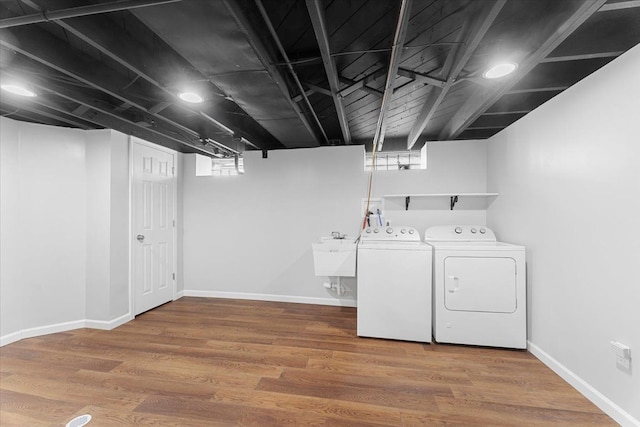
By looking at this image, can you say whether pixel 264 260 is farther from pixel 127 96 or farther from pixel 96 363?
pixel 127 96

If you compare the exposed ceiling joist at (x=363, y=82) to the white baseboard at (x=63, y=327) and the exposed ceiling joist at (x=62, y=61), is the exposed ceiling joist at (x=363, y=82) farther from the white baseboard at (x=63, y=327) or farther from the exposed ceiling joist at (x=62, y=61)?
the white baseboard at (x=63, y=327)

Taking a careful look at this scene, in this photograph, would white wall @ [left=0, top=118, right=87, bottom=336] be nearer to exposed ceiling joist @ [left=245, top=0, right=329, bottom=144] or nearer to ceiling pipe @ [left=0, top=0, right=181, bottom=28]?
ceiling pipe @ [left=0, top=0, right=181, bottom=28]

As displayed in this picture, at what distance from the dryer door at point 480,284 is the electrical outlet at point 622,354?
2.63 ft

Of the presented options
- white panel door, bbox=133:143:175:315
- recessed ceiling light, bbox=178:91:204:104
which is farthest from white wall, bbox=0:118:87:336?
recessed ceiling light, bbox=178:91:204:104

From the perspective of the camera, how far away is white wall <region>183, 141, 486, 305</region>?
10.8ft

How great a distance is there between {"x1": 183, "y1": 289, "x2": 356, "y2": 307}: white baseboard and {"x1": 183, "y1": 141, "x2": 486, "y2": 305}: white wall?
0.01 metres

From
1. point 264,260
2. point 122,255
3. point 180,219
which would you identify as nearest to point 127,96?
point 122,255

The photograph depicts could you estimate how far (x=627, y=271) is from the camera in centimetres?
147

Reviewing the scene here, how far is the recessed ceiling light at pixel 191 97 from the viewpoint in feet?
6.83

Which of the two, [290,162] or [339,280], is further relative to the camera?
[290,162]

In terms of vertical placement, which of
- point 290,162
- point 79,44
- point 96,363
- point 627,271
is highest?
point 79,44

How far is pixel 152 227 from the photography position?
331cm

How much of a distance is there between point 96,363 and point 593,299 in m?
3.60

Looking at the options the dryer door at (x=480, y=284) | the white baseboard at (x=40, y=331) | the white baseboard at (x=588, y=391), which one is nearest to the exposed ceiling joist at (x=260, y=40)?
the dryer door at (x=480, y=284)
